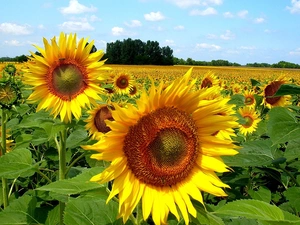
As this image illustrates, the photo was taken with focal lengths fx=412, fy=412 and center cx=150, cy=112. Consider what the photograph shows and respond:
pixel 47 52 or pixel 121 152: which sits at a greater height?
pixel 47 52

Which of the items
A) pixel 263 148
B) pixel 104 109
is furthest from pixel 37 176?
pixel 263 148

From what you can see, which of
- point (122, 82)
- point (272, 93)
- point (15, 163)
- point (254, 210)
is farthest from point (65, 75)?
point (122, 82)

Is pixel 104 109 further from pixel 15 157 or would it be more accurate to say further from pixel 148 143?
pixel 148 143

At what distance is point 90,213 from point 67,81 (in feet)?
5.16

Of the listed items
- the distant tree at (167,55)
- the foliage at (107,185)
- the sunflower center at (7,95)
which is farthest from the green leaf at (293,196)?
the distant tree at (167,55)

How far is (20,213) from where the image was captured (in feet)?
8.48

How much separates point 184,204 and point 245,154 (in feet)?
3.01

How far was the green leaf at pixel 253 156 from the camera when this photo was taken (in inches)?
86.3

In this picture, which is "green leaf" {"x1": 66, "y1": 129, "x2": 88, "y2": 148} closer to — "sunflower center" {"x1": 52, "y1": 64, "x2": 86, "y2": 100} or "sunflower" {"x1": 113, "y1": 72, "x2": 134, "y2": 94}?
"sunflower center" {"x1": 52, "y1": 64, "x2": 86, "y2": 100}

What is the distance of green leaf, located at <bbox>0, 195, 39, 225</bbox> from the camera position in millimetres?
2541

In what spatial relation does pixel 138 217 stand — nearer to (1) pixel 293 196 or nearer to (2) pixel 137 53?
(1) pixel 293 196

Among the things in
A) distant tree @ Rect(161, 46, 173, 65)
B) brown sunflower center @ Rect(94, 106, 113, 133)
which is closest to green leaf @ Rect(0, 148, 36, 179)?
brown sunflower center @ Rect(94, 106, 113, 133)

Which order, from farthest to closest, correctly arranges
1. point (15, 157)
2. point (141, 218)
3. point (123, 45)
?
point (123, 45), point (15, 157), point (141, 218)

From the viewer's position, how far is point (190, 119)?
1636 millimetres
